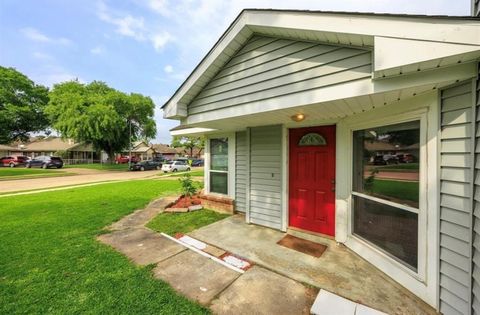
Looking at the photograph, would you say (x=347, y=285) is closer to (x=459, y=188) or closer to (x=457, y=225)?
(x=457, y=225)

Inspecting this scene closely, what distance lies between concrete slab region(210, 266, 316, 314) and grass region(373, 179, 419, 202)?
1.74 m

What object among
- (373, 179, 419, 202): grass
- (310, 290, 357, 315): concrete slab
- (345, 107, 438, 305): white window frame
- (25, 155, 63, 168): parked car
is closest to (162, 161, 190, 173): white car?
(25, 155, 63, 168): parked car

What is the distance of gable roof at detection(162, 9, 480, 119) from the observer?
1870mm

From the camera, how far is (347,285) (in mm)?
2777

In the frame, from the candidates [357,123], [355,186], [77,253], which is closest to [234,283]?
[355,186]

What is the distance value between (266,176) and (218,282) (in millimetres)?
2706

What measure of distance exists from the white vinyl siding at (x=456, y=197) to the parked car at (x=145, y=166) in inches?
1087

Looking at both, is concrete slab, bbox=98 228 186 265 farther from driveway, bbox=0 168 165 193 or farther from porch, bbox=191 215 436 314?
driveway, bbox=0 168 165 193

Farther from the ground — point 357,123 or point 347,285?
Answer: point 357,123

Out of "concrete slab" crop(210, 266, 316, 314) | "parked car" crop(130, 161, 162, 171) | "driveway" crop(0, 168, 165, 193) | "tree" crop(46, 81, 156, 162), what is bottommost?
"driveway" crop(0, 168, 165, 193)

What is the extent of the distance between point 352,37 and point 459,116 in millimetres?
1407

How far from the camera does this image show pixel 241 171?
592cm

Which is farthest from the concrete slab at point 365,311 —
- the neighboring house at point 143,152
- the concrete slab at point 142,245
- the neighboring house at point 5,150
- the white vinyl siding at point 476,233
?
the neighboring house at point 5,150

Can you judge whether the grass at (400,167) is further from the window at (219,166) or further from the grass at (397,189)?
the window at (219,166)
